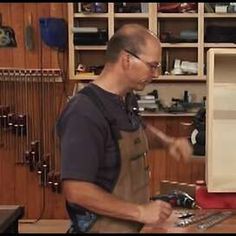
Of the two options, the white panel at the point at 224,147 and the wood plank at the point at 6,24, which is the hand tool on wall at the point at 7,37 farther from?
the white panel at the point at 224,147

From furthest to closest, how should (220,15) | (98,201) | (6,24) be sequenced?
(6,24), (220,15), (98,201)

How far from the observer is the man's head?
181cm

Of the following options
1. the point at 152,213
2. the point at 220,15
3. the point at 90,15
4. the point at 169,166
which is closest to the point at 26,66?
the point at 90,15

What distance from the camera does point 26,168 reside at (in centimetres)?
468

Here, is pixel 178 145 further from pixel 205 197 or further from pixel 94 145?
pixel 94 145

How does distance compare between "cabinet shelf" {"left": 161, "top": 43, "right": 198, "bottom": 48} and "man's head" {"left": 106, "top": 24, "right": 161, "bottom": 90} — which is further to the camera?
"cabinet shelf" {"left": 161, "top": 43, "right": 198, "bottom": 48}

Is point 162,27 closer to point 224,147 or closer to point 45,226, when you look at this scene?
point 45,226

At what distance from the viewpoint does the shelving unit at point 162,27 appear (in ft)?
14.0

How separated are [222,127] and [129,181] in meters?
0.63

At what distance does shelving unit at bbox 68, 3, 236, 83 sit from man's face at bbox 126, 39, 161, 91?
2.42 m

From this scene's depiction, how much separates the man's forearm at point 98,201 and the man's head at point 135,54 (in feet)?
1.42

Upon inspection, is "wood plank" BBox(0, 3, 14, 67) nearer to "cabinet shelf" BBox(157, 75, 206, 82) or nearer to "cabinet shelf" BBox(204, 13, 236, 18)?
"cabinet shelf" BBox(157, 75, 206, 82)

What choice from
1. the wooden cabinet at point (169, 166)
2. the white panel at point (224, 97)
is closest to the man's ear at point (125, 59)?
the white panel at point (224, 97)

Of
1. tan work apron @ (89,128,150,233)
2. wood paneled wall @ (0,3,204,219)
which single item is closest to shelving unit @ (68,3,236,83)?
wood paneled wall @ (0,3,204,219)
